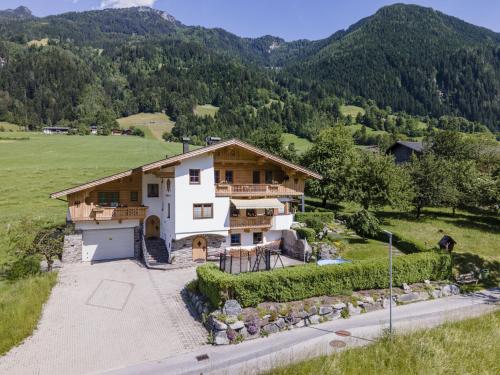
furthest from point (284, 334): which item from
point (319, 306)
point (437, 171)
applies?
point (437, 171)

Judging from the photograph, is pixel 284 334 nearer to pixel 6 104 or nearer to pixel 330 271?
pixel 330 271

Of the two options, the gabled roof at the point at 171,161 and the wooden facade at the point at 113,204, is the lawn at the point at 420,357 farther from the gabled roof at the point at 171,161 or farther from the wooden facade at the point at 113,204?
the wooden facade at the point at 113,204

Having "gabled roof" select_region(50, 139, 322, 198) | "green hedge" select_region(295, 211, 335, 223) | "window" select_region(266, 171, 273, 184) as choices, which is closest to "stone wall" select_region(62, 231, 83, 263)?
"gabled roof" select_region(50, 139, 322, 198)

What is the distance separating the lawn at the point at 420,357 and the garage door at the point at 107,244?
77.6ft

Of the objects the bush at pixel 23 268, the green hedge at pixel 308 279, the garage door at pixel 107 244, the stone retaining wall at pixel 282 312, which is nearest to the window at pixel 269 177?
the green hedge at pixel 308 279

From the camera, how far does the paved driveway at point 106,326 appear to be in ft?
46.9

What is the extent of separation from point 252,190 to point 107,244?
1266 cm

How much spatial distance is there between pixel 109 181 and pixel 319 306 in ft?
61.0

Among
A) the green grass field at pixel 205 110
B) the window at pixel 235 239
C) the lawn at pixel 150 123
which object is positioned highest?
the green grass field at pixel 205 110

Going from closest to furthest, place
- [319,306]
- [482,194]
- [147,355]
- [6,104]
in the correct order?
[147,355] < [319,306] < [482,194] < [6,104]

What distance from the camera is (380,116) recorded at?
161875 millimetres

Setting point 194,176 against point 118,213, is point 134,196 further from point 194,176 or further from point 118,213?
point 194,176

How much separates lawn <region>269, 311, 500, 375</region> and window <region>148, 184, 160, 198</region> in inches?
920

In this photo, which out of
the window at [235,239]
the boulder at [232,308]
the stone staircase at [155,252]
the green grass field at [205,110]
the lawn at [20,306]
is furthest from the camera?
the green grass field at [205,110]
